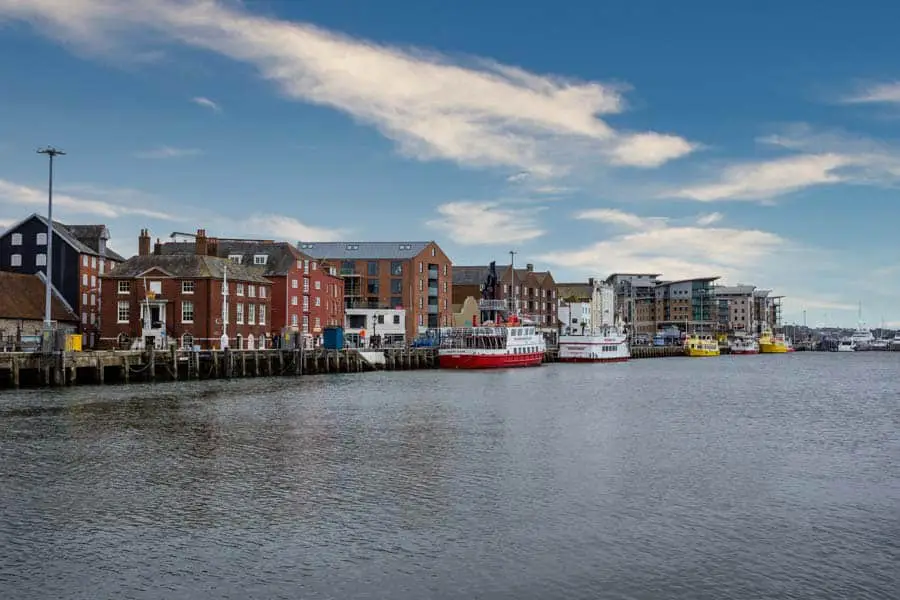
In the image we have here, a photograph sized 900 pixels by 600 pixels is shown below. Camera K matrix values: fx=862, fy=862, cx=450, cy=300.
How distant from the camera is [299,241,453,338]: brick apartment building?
129 m

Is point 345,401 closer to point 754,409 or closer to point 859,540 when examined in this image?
point 754,409

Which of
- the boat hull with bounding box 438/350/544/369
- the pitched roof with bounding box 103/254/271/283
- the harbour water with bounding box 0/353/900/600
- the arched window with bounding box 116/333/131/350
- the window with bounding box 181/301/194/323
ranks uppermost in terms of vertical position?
the pitched roof with bounding box 103/254/271/283

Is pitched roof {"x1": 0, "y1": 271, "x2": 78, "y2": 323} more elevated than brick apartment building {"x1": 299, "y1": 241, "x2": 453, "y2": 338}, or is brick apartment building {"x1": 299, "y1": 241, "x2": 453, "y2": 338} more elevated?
brick apartment building {"x1": 299, "y1": 241, "x2": 453, "y2": 338}

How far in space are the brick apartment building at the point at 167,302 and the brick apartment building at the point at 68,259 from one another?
303 inches

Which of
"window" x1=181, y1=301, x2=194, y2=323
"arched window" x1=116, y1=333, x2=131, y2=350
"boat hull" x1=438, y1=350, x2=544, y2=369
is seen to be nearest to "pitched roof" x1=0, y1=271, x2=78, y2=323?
"arched window" x1=116, y1=333, x2=131, y2=350

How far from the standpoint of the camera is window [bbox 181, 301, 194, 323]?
85500 millimetres

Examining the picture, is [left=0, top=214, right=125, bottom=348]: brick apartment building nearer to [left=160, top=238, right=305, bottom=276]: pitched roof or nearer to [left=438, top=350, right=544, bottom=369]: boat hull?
[left=160, top=238, right=305, bottom=276]: pitched roof

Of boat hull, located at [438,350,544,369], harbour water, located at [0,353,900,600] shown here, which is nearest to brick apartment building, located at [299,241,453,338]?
boat hull, located at [438,350,544,369]

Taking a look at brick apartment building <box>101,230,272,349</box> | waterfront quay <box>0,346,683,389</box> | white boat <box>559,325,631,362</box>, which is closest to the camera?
waterfront quay <box>0,346,683,389</box>

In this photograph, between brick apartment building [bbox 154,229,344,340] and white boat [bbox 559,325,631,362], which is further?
white boat [bbox 559,325,631,362]

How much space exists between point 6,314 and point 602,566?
251ft

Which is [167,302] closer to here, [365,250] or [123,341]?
[123,341]

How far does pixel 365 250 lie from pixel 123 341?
5279cm

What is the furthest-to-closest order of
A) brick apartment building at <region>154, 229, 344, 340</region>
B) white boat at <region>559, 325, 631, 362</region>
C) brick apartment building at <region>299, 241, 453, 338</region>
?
white boat at <region>559, 325, 631, 362</region>, brick apartment building at <region>299, 241, 453, 338</region>, brick apartment building at <region>154, 229, 344, 340</region>
